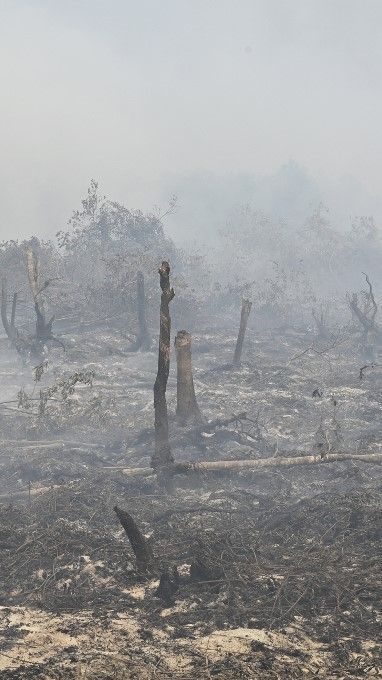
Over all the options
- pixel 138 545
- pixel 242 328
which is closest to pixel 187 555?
pixel 138 545

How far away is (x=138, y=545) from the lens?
Result: 5590 millimetres

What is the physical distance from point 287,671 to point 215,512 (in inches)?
188

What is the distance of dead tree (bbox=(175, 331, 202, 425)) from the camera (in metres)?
11.1

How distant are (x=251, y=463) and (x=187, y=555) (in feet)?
12.3

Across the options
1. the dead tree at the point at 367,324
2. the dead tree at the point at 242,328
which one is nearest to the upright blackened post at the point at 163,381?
the dead tree at the point at 242,328

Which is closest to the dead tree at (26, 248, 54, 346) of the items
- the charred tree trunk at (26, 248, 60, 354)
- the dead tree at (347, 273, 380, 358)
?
the charred tree trunk at (26, 248, 60, 354)

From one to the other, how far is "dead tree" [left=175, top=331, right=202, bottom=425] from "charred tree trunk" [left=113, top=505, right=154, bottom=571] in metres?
5.71

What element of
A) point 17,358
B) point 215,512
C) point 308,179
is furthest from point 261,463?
point 308,179

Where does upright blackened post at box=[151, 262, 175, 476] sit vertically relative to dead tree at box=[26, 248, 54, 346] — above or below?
below

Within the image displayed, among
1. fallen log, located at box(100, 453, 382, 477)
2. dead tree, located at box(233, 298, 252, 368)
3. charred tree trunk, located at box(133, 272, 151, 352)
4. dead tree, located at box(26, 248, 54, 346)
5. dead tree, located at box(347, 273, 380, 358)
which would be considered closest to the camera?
fallen log, located at box(100, 453, 382, 477)

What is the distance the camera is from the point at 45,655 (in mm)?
4078

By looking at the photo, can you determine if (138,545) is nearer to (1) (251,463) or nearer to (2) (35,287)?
(1) (251,463)

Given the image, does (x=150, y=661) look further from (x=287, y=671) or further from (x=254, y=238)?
(x=254, y=238)

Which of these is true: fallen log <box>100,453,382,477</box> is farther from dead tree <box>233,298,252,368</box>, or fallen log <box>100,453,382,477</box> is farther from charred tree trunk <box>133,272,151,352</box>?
charred tree trunk <box>133,272,151,352</box>
